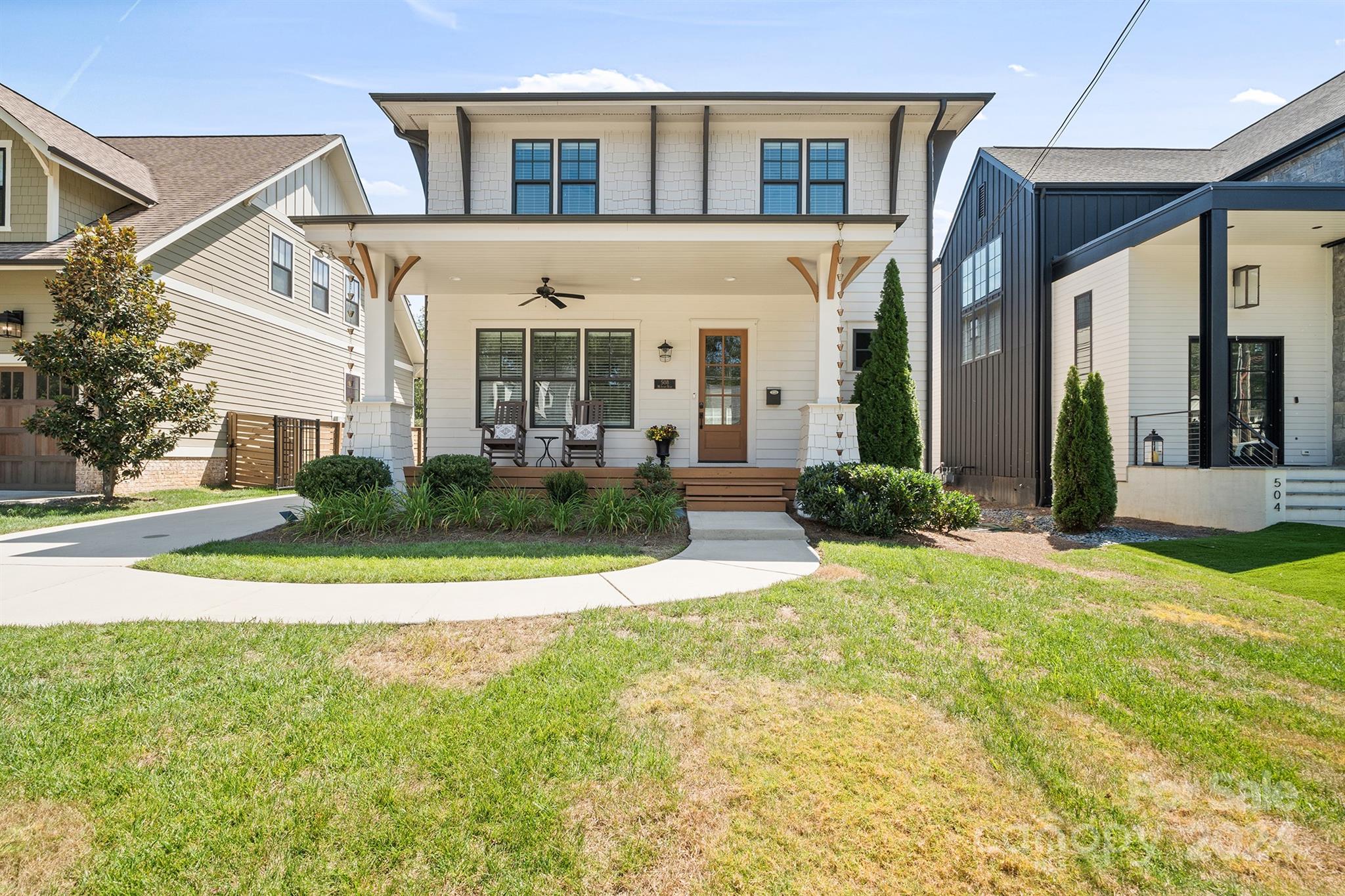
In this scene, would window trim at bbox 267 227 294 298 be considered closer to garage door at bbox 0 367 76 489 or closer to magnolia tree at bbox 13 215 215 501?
magnolia tree at bbox 13 215 215 501

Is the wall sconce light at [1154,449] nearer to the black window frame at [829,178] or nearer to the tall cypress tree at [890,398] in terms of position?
the tall cypress tree at [890,398]

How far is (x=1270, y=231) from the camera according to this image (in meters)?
9.59

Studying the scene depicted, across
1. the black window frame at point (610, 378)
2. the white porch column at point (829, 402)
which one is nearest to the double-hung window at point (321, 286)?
the black window frame at point (610, 378)

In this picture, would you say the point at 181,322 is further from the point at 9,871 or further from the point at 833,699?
the point at 833,699

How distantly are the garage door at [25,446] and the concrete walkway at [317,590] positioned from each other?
5550mm

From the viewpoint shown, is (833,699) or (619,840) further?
(833,699)

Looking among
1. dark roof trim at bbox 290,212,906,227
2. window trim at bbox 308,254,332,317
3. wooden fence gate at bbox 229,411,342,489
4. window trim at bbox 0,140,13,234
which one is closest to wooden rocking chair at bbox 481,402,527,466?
dark roof trim at bbox 290,212,906,227

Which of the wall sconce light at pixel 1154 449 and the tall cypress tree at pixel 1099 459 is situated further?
the wall sconce light at pixel 1154 449

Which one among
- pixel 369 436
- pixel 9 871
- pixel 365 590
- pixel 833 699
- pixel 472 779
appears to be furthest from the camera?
pixel 369 436

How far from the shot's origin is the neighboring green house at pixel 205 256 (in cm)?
1064

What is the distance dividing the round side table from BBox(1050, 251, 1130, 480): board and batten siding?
25.7 feet

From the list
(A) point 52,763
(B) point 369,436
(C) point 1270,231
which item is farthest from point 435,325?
(C) point 1270,231

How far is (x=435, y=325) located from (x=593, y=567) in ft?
21.3

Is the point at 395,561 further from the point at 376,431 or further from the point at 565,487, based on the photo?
the point at 376,431
